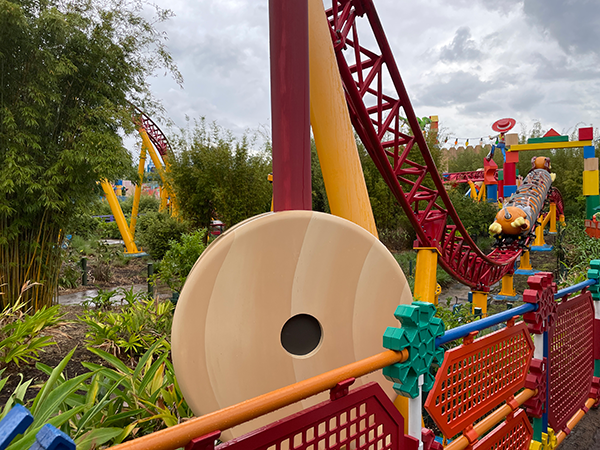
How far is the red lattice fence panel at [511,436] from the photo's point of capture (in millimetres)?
1695

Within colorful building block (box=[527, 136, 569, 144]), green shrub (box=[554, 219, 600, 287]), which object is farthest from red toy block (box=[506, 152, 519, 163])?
green shrub (box=[554, 219, 600, 287])

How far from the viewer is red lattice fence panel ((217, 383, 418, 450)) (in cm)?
87

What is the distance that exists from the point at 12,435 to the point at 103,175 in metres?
5.00

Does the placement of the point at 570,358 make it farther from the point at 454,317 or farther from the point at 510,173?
the point at 510,173

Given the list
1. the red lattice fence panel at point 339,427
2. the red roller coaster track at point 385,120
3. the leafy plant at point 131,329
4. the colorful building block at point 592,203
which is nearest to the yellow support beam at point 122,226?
the leafy plant at point 131,329

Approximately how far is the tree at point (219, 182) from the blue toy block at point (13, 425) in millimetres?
10615

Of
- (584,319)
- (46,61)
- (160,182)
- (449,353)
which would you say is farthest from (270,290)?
(160,182)

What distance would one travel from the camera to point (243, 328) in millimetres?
1327

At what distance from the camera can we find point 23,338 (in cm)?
364

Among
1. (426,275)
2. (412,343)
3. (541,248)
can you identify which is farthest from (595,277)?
(541,248)

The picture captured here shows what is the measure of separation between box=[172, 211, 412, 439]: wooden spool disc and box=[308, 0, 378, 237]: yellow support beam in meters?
0.81

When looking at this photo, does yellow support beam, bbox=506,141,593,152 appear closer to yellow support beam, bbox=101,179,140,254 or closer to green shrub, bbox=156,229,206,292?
green shrub, bbox=156,229,206,292

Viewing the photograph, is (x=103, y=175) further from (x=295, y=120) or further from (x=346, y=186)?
(x=295, y=120)

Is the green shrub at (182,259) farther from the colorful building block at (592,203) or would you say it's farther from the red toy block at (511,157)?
the colorful building block at (592,203)
